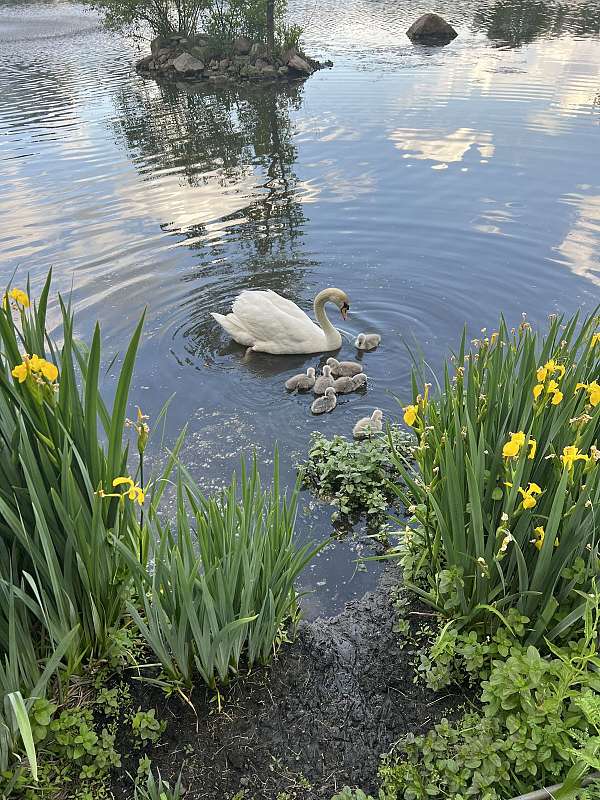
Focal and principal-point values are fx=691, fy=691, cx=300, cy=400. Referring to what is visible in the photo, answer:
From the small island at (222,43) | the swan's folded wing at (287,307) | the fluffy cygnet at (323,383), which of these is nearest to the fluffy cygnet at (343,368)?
the fluffy cygnet at (323,383)

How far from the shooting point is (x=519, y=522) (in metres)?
2.93

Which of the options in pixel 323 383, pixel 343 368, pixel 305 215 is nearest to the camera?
pixel 323 383

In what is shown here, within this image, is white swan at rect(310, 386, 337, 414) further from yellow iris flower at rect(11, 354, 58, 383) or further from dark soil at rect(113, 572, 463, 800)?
yellow iris flower at rect(11, 354, 58, 383)

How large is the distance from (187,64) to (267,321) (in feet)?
64.9

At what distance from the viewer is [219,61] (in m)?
23.4

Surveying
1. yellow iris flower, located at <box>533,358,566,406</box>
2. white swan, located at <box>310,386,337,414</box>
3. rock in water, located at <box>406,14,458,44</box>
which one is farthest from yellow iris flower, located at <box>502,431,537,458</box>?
rock in water, located at <box>406,14,458,44</box>

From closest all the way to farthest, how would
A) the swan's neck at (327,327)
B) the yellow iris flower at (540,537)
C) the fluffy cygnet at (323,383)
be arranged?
the yellow iris flower at (540,537) → the fluffy cygnet at (323,383) → the swan's neck at (327,327)

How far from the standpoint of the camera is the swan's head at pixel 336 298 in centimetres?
727

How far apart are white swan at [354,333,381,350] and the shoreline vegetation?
3.72 metres

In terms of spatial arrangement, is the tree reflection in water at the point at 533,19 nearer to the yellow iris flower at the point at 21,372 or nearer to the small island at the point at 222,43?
the small island at the point at 222,43

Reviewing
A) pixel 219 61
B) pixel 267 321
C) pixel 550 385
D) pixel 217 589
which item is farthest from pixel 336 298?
pixel 219 61

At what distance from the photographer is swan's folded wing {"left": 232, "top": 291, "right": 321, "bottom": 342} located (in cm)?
698

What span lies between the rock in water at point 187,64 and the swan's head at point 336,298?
62.9ft

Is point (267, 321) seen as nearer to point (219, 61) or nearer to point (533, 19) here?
point (219, 61)
